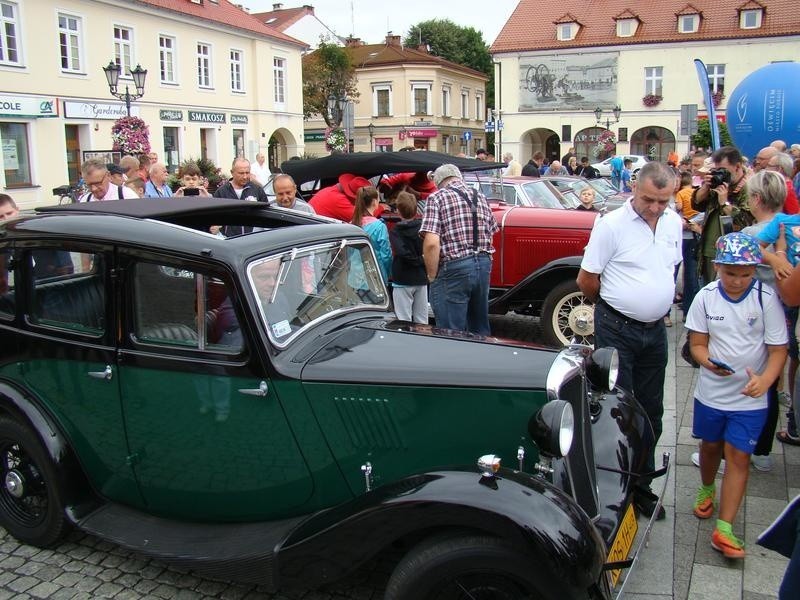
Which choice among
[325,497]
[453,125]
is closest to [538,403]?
[325,497]

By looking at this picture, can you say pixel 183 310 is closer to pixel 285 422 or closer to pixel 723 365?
pixel 285 422

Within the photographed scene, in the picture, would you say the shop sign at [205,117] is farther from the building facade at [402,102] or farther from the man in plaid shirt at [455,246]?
the man in plaid shirt at [455,246]

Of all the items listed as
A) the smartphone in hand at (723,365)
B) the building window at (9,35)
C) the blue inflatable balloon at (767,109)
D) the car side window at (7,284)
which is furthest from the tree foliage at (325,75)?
the smartphone in hand at (723,365)

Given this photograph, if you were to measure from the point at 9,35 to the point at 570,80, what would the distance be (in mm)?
31387

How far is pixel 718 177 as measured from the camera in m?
6.03

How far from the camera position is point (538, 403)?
2979 mm

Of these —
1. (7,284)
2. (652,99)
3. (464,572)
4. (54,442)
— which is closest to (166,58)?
(652,99)

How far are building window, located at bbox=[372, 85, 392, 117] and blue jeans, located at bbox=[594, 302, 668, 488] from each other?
51170 millimetres

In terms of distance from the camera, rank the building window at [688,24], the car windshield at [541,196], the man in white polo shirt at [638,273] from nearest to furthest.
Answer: the man in white polo shirt at [638,273]
the car windshield at [541,196]
the building window at [688,24]

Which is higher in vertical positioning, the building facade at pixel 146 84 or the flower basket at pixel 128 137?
the building facade at pixel 146 84

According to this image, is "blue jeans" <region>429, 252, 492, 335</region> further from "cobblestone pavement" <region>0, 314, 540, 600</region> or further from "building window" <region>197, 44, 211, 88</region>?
"building window" <region>197, 44, 211, 88</region>

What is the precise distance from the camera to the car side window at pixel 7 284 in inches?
150

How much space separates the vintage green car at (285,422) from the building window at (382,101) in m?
51.3

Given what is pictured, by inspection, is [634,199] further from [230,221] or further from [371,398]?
[230,221]
